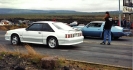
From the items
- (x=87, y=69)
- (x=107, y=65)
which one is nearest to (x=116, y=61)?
(x=107, y=65)

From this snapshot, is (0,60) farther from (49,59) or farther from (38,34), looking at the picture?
(38,34)

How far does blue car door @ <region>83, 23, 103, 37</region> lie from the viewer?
18.6m

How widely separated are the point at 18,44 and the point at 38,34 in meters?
1.70

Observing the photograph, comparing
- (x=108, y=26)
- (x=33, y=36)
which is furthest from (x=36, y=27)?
(x=108, y=26)

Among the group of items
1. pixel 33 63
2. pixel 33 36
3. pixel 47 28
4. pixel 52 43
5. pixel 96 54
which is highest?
pixel 47 28

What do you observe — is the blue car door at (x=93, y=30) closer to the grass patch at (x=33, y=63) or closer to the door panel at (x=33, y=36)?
the door panel at (x=33, y=36)

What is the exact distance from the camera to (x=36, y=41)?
13.6m

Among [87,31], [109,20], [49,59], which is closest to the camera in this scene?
[49,59]

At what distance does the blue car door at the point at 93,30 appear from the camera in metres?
18.6

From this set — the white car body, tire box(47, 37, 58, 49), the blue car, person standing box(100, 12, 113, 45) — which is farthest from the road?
the blue car

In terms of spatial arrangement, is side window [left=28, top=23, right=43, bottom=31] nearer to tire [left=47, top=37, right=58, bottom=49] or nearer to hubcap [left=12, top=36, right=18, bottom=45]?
tire [left=47, top=37, right=58, bottom=49]

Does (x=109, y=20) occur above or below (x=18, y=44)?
above

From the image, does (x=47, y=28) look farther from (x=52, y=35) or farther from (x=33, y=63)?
(x=33, y=63)

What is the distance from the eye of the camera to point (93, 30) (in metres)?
18.9
